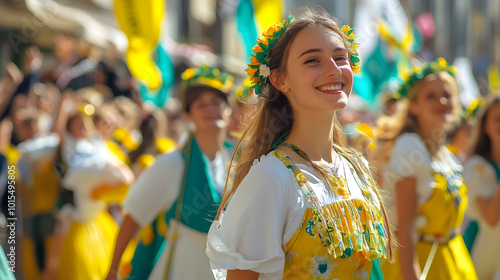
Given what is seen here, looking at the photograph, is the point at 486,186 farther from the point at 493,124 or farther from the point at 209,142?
the point at 209,142

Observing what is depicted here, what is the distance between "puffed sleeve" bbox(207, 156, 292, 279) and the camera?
83.4 inches

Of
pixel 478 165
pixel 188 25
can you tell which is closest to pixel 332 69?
pixel 478 165

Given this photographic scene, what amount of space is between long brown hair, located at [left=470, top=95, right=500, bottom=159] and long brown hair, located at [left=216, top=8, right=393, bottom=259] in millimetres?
2722

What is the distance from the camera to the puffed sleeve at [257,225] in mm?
2119

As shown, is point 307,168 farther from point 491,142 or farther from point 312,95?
point 491,142

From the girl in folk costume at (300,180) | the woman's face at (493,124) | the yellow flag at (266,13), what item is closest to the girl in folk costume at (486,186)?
the woman's face at (493,124)

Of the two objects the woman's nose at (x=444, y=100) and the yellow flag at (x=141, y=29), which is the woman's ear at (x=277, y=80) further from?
the yellow flag at (x=141, y=29)

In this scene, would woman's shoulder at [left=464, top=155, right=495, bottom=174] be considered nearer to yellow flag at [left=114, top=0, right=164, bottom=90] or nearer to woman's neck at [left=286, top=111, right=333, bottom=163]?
yellow flag at [left=114, top=0, right=164, bottom=90]

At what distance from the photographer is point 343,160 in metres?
2.53

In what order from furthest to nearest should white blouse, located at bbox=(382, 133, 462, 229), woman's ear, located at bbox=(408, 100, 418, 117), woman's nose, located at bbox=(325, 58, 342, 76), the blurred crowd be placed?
the blurred crowd, woman's ear, located at bbox=(408, 100, 418, 117), white blouse, located at bbox=(382, 133, 462, 229), woman's nose, located at bbox=(325, 58, 342, 76)

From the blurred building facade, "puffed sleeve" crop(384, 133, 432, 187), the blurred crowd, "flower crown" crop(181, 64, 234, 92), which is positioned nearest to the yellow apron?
"puffed sleeve" crop(384, 133, 432, 187)

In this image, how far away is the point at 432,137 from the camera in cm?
398

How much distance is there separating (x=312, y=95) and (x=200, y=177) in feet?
5.09

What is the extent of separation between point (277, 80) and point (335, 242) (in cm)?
59
